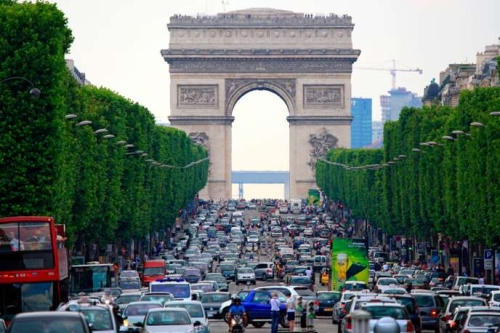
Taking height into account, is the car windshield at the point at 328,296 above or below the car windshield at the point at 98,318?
below

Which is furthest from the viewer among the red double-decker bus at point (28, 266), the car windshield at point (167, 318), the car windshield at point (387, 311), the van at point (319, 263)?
the van at point (319, 263)

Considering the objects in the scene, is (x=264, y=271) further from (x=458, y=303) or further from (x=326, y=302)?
(x=458, y=303)

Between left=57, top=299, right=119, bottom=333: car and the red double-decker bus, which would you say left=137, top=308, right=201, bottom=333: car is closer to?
left=57, top=299, right=119, bottom=333: car

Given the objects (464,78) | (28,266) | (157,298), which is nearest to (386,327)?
(28,266)

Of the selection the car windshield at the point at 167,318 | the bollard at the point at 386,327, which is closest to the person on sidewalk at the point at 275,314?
the car windshield at the point at 167,318

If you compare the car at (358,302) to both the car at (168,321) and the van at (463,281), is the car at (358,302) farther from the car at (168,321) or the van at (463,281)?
the van at (463,281)

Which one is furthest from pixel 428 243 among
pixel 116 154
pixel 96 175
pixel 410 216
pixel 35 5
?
pixel 35 5

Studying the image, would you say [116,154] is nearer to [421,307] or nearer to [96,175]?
[96,175]

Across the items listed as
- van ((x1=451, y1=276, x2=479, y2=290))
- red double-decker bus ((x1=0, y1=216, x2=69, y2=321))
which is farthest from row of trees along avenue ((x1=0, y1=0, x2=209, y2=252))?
van ((x1=451, y1=276, x2=479, y2=290))
